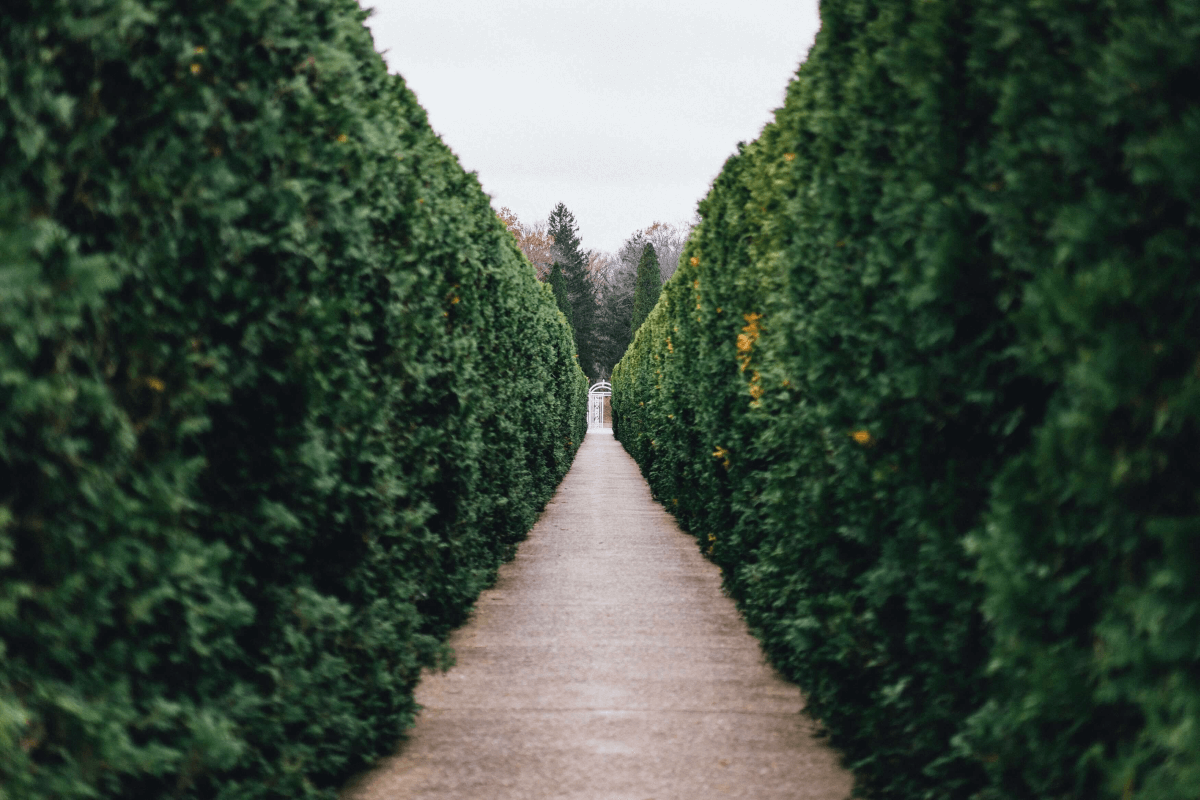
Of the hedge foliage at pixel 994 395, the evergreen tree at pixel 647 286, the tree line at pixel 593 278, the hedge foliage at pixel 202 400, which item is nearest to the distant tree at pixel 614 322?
the tree line at pixel 593 278

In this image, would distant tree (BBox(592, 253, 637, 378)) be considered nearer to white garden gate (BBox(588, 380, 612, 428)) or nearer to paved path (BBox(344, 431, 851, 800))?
white garden gate (BBox(588, 380, 612, 428))

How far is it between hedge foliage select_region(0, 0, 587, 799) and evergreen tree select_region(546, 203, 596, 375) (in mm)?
58434

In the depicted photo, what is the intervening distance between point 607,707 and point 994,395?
327 centimetres

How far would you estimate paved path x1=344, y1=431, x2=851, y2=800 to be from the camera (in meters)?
4.21

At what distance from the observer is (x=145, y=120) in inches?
100

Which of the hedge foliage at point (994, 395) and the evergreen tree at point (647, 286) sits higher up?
the evergreen tree at point (647, 286)

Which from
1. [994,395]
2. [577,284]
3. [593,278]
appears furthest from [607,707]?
[593,278]

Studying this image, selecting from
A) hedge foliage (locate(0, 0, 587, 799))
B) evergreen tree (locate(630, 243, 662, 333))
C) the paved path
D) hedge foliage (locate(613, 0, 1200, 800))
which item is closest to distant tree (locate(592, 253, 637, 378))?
evergreen tree (locate(630, 243, 662, 333))

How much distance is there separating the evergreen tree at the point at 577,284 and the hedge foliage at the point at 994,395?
58065 mm

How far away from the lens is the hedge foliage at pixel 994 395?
75.7 inches

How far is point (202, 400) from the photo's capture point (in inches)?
106

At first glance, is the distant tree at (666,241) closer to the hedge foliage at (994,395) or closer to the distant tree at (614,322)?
the distant tree at (614,322)

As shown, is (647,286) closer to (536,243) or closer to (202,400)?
(536,243)

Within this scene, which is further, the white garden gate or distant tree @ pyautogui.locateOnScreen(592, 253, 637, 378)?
distant tree @ pyautogui.locateOnScreen(592, 253, 637, 378)
